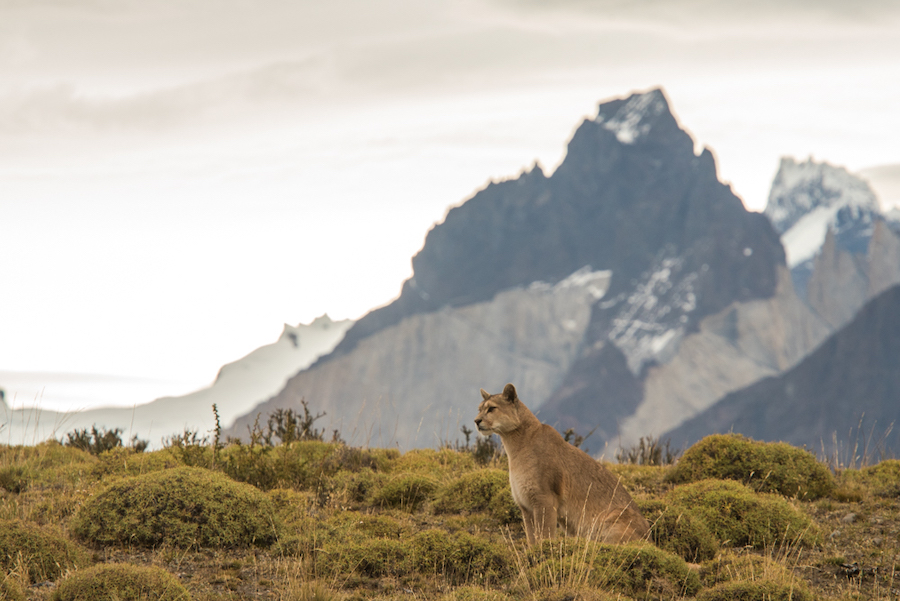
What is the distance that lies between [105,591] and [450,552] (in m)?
3.70

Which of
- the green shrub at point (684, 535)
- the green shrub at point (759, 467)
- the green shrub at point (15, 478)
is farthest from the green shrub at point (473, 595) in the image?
the green shrub at point (15, 478)

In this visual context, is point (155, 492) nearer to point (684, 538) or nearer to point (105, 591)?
point (105, 591)

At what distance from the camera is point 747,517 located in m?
11.3

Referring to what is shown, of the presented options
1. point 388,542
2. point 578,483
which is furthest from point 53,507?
point 578,483

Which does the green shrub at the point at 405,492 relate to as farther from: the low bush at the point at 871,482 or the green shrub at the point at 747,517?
the low bush at the point at 871,482

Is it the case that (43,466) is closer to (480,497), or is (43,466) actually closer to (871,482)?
(480,497)

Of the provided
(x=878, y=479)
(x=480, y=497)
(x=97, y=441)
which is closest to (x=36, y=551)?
(x=480, y=497)

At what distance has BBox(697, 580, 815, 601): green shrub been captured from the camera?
27.1 ft

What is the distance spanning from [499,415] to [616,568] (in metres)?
2.39

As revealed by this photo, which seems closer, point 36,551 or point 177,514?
point 36,551

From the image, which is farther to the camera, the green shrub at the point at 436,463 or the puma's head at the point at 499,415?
the green shrub at the point at 436,463

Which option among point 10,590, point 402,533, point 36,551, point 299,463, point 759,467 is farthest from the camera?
point 299,463

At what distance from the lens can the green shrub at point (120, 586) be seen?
783 cm

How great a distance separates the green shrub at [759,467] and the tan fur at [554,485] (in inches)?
155
